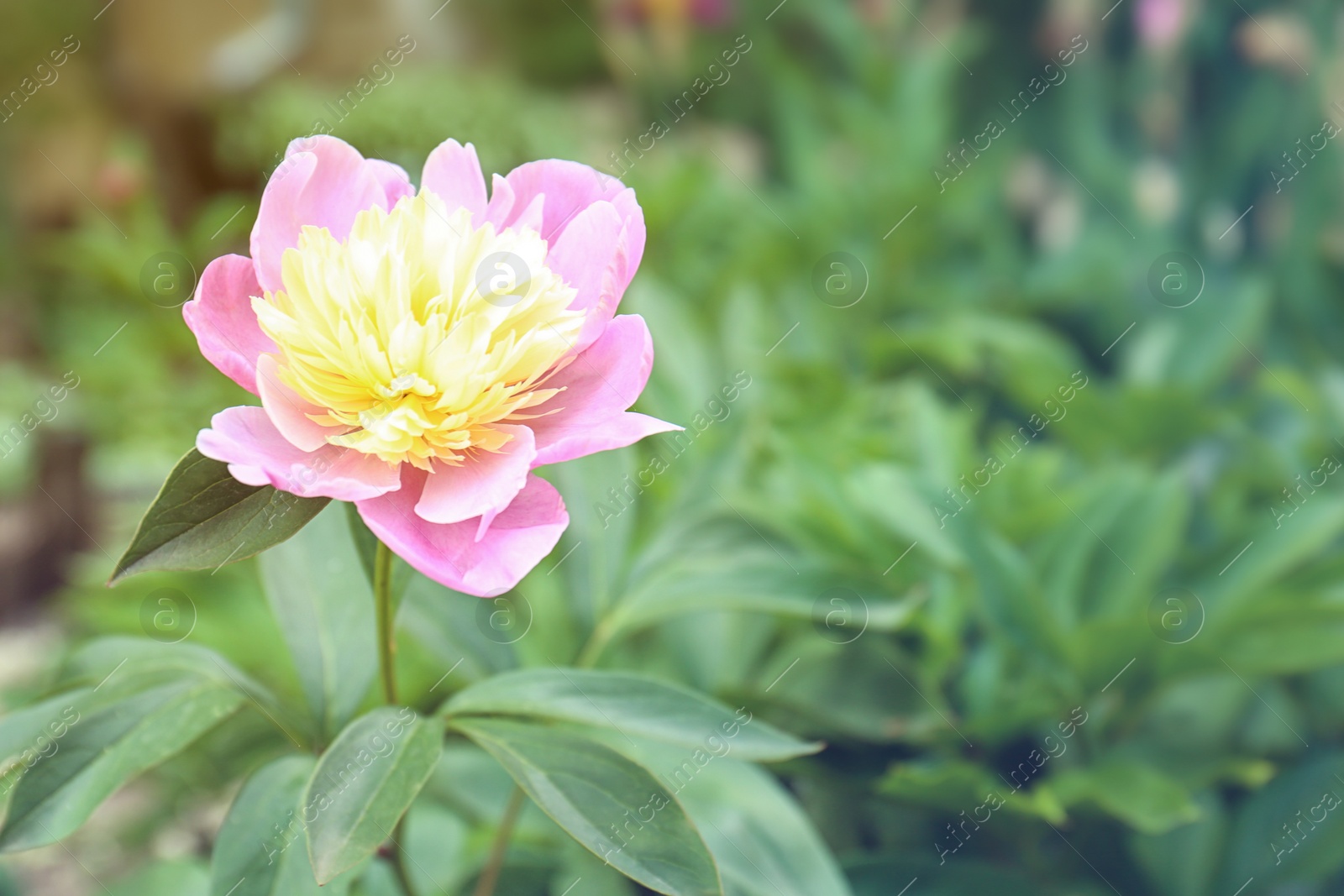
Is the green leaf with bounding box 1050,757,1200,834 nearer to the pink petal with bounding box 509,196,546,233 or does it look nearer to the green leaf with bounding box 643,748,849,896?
the green leaf with bounding box 643,748,849,896

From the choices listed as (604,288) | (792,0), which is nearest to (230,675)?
(604,288)

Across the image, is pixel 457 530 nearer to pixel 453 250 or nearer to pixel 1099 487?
pixel 453 250

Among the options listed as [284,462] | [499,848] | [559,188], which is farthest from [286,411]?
[499,848]

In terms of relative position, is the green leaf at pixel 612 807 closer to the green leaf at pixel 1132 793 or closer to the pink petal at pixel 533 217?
the pink petal at pixel 533 217

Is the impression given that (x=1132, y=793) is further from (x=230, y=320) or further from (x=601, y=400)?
(x=230, y=320)

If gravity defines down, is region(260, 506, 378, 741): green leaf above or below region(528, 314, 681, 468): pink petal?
below

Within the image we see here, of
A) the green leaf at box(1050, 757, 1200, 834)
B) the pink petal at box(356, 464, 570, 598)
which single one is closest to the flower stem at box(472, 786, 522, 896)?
the pink petal at box(356, 464, 570, 598)

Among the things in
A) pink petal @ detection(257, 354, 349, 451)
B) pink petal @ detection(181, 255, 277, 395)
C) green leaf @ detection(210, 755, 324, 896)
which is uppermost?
pink petal @ detection(181, 255, 277, 395)

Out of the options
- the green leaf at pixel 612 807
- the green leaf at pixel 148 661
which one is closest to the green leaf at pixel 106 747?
the green leaf at pixel 148 661
